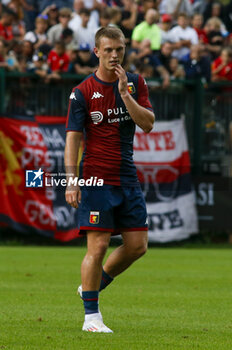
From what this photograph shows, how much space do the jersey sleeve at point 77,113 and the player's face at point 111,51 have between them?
37 cm

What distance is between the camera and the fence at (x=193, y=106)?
16.6 metres

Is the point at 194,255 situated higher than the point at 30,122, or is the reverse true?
the point at 30,122

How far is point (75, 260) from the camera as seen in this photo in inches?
527

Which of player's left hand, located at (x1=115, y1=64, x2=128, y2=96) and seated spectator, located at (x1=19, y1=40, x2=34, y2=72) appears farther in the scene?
seated spectator, located at (x1=19, y1=40, x2=34, y2=72)

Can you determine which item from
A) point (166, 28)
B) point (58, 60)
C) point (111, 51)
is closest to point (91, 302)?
point (111, 51)

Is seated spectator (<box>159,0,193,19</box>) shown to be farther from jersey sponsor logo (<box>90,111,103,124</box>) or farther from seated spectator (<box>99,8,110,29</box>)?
jersey sponsor logo (<box>90,111,103,124</box>)

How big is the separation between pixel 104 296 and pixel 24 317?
198 centimetres

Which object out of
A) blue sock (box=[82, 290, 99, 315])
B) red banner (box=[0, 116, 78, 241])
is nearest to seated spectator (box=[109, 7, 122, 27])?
red banner (box=[0, 116, 78, 241])

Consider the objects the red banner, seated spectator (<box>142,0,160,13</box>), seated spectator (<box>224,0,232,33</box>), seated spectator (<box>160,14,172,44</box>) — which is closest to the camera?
the red banner

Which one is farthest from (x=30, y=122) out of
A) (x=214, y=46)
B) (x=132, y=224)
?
(x=132, y=224)

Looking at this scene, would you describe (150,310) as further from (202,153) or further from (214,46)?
(214,46)

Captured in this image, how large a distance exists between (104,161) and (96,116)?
366mm

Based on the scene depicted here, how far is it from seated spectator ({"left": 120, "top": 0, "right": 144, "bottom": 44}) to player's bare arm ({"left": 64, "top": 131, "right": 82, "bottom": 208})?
12.1m

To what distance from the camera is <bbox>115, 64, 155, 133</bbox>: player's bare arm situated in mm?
6098
